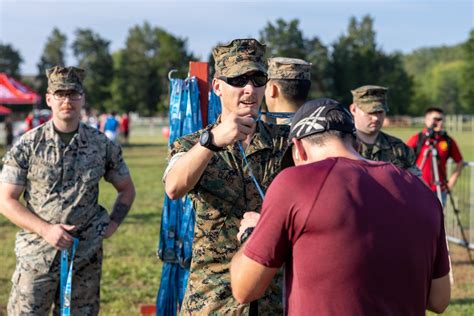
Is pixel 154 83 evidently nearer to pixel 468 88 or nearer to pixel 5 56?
pixel 5 56

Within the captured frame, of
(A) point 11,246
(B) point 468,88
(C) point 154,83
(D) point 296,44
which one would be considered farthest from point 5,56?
(A) point 11,246

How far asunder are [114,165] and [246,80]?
1.93m

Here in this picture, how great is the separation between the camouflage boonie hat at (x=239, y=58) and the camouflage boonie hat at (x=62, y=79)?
1.70 m

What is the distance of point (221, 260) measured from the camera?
2.92 meters

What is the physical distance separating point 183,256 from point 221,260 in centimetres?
158

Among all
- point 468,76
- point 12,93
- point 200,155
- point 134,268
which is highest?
point 468,76

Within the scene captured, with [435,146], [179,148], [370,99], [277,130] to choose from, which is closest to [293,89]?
[277,130]

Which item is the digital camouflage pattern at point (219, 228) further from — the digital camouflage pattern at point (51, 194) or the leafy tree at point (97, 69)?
the leafy tree at point (97, 69)

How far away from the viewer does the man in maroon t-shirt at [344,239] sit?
2000mm

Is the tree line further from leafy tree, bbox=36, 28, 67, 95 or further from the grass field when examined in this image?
the grass field

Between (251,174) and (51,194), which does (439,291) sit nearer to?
(251,174)

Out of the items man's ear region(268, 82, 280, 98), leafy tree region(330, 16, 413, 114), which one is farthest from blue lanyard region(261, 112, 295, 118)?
leafy tree region(330, 16, 413, 114)

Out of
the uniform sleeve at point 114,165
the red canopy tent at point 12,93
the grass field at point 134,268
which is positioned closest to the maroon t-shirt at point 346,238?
the uniform sleeve at point 114,165

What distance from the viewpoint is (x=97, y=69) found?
3191 inches
